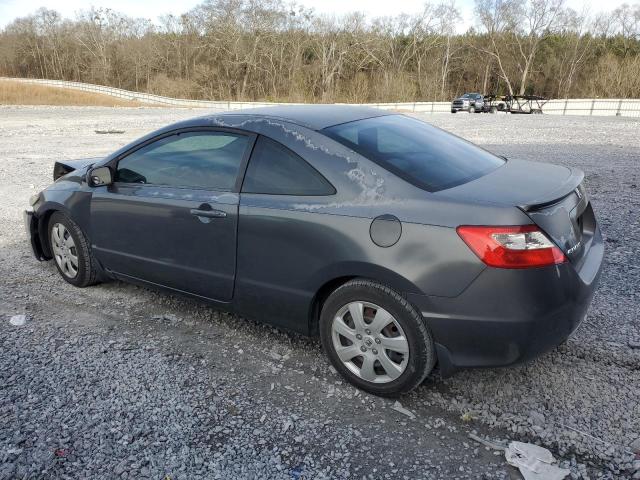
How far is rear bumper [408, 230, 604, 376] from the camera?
8.45ft

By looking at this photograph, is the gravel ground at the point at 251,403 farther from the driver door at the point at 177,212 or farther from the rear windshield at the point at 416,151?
the rear windshield at the point at 416,151

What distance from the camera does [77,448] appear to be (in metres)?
2.67

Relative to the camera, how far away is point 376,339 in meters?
2.95

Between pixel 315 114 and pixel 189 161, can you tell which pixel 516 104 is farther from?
pixel 189 161

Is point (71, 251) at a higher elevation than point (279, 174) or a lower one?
lower

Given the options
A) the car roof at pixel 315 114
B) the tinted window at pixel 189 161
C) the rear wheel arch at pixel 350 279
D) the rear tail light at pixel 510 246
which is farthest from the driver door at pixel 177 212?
the rear tail light at pixel 510 246

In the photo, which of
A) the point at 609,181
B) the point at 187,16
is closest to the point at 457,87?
the point at 187,16

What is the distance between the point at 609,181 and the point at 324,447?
8.15 metres

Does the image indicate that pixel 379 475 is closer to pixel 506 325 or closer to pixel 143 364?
pixel 506 325

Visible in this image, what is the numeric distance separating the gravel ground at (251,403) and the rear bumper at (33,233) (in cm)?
59

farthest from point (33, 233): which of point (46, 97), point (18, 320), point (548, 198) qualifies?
point (46, 97)

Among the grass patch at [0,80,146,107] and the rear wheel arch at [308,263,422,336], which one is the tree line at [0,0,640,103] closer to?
the grass patch at [0,80,146,107]

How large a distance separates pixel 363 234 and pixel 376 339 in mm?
601

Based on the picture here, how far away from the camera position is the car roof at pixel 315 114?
133 inches
